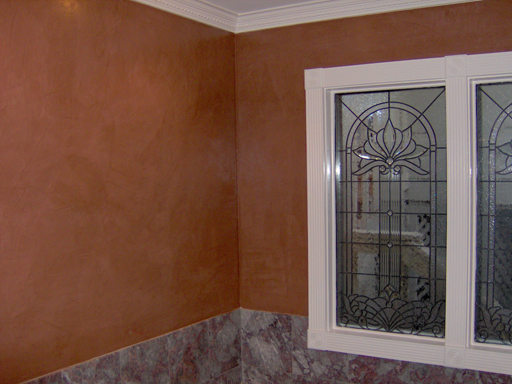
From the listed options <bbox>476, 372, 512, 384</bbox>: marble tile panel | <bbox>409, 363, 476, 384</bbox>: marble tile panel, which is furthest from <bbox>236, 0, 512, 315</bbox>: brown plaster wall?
<bbox>476, 372, 512, 384</bbox>: marble tile panel

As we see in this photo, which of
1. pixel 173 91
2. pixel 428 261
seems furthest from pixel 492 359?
pixel 173 91

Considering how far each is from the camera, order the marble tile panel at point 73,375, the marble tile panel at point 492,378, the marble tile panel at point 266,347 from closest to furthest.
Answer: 1. the marble tile panel at point 73,375
2. the marble tile panel at point 492,378
3. the marble tile panel at point 266,347

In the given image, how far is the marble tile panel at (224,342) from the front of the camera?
3045mm

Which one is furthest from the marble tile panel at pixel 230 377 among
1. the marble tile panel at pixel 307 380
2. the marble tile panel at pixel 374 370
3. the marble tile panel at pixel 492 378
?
the marble tile panel at pixel 492 378

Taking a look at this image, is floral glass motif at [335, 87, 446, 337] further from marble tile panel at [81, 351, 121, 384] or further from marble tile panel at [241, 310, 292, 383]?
marble tile panel at [81, 351, 121, 384]

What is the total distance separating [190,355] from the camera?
286 centimetres

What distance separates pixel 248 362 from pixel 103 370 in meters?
1.19

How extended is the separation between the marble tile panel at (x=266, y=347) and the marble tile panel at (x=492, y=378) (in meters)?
1.14

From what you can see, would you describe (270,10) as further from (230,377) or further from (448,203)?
(230,377)

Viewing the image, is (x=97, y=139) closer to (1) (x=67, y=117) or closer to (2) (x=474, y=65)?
(1) (x=67, y=117)

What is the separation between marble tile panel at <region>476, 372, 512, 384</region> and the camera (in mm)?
2621

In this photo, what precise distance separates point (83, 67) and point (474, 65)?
A: 209 cm

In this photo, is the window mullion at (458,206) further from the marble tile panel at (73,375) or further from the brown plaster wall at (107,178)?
the marble tile panel at (73,375)

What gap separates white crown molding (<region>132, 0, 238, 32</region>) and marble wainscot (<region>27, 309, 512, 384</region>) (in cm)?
190
